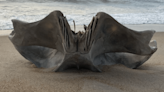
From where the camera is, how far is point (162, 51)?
2951 mm

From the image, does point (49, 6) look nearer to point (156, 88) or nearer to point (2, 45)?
point (2, 45)

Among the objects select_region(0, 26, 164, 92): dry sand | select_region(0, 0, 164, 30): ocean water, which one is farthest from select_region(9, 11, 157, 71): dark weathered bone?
select_region(0, 0, 164, 30): ocean water

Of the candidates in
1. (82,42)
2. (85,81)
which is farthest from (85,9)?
(85,81)

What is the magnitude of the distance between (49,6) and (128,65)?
26.9 feet

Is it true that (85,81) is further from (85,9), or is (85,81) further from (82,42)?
(85,9)

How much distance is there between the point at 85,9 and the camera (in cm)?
941

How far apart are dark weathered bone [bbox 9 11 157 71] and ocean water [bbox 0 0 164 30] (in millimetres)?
4377

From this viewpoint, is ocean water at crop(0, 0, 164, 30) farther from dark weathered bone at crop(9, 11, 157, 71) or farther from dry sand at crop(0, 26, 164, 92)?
dry sand at crop(0, 26, 164, 92)

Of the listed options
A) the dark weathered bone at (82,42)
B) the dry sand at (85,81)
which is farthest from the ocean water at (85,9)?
the dry sand at (85,81)

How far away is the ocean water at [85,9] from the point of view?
727cm

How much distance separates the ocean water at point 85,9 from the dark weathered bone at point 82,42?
438cm

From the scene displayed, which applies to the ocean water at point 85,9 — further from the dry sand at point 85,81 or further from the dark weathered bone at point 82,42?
the dry sand at point 85,81

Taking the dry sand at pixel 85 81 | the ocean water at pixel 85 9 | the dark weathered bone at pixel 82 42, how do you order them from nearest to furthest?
the dry sand at pixel 85 81 → the dark weathered bone at pixel 82 42 → the ocean water at pixel 85 9

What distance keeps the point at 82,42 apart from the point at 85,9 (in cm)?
793
